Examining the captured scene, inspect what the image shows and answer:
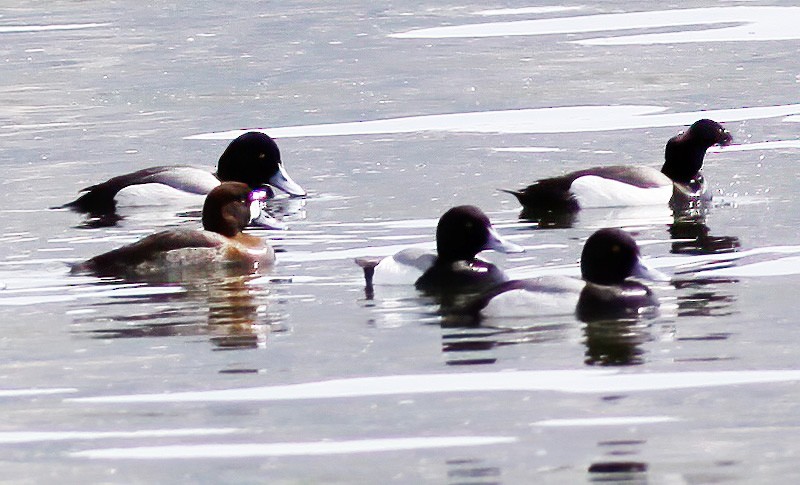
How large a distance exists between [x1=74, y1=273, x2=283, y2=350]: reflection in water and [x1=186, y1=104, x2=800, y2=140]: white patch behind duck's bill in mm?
9147

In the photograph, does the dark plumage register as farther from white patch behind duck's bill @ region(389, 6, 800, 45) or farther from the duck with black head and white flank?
white patch behind duck's bill @ region(389, 6, 800, 45)

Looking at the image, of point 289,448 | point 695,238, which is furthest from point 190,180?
point 289,448

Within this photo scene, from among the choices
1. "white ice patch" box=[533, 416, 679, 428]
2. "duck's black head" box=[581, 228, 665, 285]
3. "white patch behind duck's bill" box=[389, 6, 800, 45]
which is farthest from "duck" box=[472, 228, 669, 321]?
"white patch behind duck's bill" box=[389, 6, 800, 45]

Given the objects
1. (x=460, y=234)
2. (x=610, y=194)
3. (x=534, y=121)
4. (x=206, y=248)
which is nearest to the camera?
(x=460, y=234)

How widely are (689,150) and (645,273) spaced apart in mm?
5747

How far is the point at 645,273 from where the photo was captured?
1122 cm

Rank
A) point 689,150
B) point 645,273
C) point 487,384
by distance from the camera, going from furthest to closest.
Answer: point 689,150, point 645,273, point 487,384

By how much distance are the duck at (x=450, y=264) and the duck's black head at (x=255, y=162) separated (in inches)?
225

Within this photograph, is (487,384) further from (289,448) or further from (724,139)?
(724,139)

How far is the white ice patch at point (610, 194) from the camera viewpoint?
619 inches

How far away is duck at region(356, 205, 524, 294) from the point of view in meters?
11.7

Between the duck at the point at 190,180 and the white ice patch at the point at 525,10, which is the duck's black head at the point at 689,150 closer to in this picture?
the duck at the point at 190,180

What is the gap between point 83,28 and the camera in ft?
110

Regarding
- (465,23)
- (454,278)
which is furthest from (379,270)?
(465,23)
